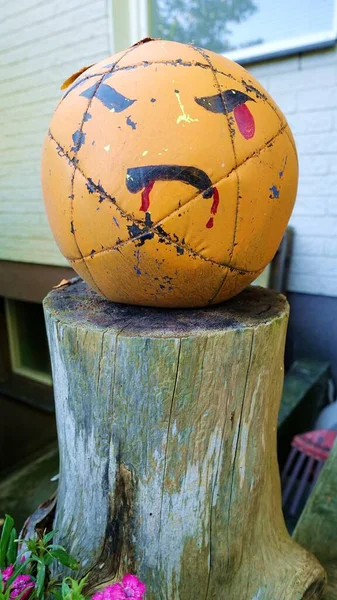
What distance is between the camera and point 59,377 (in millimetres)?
1220

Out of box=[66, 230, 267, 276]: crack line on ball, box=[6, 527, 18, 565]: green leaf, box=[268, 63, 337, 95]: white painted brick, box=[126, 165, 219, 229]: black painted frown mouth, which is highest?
box=[268, 63, 337, 95]: white painted brick

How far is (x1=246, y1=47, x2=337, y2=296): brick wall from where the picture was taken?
271 cm

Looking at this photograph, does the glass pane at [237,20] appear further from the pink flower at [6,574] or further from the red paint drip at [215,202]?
the pink flower at [6,574]

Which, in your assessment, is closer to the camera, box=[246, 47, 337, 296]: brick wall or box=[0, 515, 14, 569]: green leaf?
box=[0, 515, 14, 569]: green leaf

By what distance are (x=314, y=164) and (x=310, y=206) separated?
27 centimetres

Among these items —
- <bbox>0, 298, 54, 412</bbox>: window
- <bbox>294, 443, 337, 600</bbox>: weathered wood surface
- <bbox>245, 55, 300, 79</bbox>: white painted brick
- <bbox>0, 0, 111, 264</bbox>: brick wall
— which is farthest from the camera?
<bbox>0, 298, 54, 412</bbox>: window

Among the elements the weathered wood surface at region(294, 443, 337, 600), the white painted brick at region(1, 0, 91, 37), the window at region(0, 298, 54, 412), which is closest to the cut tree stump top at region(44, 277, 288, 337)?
the weathered wood surface at region(294, 443, 337, 600)

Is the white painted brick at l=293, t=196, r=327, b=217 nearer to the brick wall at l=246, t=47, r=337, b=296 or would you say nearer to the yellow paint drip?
the brick wall at l=246, t=47, r=337, b=296

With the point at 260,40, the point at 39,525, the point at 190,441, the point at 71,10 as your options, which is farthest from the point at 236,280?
the point at 71,10

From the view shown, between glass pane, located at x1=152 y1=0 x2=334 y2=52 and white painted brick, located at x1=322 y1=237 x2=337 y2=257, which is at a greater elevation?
glass pane, located at x1=152 y1=0 x2=334 y2=52

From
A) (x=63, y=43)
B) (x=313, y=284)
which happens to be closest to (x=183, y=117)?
(x=313, y=284)

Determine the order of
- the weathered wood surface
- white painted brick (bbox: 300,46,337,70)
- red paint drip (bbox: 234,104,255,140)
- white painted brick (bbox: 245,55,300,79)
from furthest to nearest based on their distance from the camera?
white painted brick (bbox: 245,55,300,79) < white painted brick (bbox: 300,46,337,70) < the weathered wood surface < red paint drip (bbox: 234,104,255,140)

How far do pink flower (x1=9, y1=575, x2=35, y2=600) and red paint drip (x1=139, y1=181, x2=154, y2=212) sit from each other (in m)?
0.91

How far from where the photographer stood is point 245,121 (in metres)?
1.04
